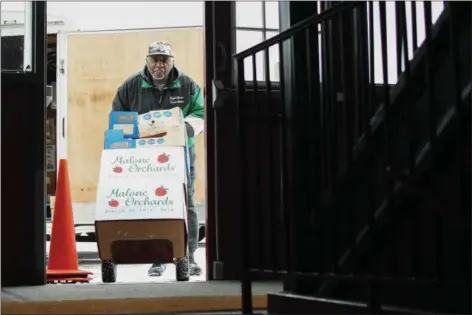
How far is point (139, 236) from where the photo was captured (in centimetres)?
423

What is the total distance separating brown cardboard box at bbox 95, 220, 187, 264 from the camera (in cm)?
421

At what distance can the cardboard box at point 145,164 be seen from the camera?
4289mm

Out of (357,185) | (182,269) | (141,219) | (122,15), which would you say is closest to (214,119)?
(141,219)

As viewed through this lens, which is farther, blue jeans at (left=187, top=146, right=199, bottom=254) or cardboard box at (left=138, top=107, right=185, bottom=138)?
blue jeans at (left=187, top=146, right=199, bottom=254)

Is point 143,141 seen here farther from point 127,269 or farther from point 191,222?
point 127,269

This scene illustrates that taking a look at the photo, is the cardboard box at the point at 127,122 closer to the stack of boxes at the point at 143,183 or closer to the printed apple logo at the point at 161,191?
the stack of boxes at the point at 143,183

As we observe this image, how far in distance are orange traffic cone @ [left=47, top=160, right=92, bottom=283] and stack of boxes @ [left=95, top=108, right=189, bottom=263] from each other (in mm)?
177

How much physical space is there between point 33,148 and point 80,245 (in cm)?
361

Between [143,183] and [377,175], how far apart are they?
2099 mm

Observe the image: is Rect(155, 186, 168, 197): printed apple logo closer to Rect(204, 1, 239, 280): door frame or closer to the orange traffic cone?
Rect(204, 1, 239, 280): door frame

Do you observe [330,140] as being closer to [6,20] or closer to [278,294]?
[278,294]

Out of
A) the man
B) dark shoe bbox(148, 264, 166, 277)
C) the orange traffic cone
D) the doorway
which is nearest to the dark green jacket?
the man

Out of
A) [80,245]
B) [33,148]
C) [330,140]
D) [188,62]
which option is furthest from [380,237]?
[80,245]

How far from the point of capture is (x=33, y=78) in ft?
12.2
